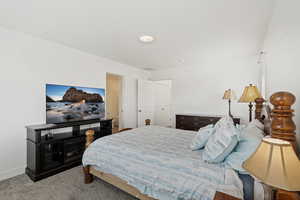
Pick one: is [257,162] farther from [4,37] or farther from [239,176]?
[4,37]

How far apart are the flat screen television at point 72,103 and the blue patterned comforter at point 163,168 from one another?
4.59 ft

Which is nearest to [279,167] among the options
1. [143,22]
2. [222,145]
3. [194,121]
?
[222,145]

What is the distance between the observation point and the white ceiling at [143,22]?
1.72 m

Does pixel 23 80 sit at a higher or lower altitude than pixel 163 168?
higher

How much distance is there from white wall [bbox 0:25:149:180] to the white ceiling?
26 cm

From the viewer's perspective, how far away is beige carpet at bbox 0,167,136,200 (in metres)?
1.85

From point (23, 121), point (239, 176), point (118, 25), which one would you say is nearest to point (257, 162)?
point (239, 176)

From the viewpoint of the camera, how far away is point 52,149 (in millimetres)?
2580

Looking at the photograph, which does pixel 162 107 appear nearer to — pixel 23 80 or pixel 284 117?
pixel 23 80

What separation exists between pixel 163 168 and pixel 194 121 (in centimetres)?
299

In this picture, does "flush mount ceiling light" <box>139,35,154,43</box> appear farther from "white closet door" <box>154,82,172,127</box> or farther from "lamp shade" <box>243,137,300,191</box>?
"white closet door" <box>154,82,172,127</box>

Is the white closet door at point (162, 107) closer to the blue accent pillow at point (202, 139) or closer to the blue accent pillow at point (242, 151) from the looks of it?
the blue accent pillow at point (202, 139)

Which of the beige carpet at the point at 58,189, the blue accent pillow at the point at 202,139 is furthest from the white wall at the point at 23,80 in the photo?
the blue accent pillow at the point at 202,139

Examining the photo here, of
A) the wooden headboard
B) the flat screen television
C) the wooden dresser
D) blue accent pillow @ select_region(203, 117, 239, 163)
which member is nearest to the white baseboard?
the flat screen television
